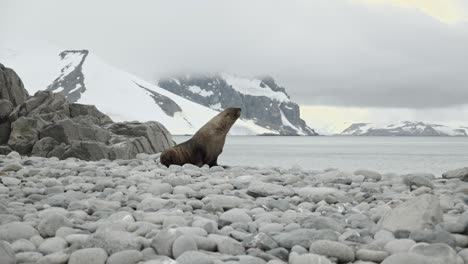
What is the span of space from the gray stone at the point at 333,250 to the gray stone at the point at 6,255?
2319 mm

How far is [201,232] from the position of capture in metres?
4.84

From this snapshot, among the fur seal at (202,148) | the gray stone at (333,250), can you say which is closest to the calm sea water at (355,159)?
the fur seal at (202,148)

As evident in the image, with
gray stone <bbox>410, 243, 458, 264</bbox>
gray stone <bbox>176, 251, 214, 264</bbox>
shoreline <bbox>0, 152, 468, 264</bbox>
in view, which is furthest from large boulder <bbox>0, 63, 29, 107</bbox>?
gray stone <bbox>410, 243, 458, 264</bbox>

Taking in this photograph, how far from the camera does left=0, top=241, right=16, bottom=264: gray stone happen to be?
3.99m

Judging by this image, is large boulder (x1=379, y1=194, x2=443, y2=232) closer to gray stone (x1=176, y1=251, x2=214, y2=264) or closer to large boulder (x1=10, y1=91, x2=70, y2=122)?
gray stone (x1=176, y1=251, x2=214, y2=264)

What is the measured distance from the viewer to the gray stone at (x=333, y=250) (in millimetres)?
4277

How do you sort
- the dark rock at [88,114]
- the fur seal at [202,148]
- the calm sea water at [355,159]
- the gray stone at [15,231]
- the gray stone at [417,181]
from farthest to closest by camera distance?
the calm sea water at [355,159] < the dark rock at [88,114] < the fur seal at [202,148] < the gray stone at [417,181] < the gray stone at [15,231]

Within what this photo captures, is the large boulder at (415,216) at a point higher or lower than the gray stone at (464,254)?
higher

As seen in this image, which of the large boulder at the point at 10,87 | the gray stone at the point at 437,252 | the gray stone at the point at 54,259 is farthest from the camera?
the large boulder at the point at 10,87

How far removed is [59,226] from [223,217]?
1648mm

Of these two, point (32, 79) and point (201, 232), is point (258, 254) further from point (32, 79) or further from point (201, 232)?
point (32, 79)

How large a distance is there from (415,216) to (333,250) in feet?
4.45

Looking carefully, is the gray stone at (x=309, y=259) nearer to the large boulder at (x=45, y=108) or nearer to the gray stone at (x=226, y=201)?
the gray stone at (x=226, y=201)

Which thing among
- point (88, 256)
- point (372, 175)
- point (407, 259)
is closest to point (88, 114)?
point (372, 175)
